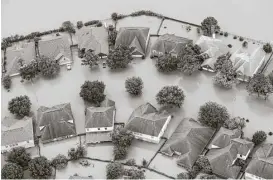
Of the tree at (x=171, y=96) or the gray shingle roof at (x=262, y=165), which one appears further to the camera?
the tree at (x=171, y=96)

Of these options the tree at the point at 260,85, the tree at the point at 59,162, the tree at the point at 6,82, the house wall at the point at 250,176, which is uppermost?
the tree at the point at 260,85

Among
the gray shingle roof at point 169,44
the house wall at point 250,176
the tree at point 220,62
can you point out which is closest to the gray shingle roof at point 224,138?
the house wall at point 250,176

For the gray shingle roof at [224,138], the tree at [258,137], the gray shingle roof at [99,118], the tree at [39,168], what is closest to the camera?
the tree at [39,168]

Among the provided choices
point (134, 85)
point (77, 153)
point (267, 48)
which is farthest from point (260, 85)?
point (77, 153)

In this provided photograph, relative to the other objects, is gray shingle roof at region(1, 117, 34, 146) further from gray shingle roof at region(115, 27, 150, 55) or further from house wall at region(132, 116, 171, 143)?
gray shingle roof at region(115, 27, 150, 55)

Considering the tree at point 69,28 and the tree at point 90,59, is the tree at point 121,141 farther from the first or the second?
the tree at point 69,28

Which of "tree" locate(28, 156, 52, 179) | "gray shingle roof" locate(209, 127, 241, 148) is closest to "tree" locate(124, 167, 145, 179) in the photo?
"tree" locate(28, 156, 52, 179)

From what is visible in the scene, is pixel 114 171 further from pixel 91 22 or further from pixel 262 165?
pixel 91 22
